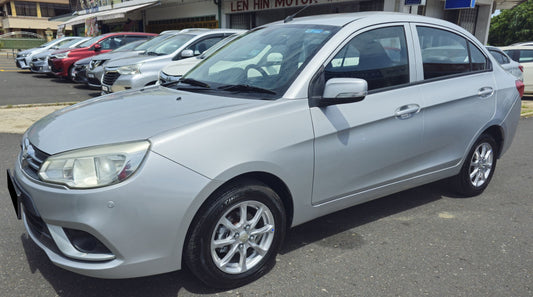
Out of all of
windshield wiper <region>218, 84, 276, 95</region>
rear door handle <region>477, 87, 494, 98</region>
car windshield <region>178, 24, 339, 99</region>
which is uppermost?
car windshield <region>178, 24, 339, 99</region>

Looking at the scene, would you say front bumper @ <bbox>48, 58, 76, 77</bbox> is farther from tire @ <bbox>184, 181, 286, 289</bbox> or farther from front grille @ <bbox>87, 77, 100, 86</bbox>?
tire @ <bbox>184, 181, 286, 289</bbox>

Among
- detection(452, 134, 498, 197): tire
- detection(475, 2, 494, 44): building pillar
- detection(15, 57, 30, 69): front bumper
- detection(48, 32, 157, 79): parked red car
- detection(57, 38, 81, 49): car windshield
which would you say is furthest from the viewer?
detection(475, 2, 494, 44): building pillar

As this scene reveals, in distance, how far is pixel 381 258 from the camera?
3156mm

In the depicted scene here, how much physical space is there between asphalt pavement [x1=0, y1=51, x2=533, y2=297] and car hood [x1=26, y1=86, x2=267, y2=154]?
0.90 metres

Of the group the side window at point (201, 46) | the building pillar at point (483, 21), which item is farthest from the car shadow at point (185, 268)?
the building pillar at point (483, 21)

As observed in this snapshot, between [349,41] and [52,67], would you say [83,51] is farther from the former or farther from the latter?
[349,41]

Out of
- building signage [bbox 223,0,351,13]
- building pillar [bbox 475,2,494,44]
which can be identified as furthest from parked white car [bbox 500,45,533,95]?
building signage [bbox 223,0,351,13]

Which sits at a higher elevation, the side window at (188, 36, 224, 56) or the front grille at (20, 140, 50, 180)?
the side window at (188, 36, 224, 56)

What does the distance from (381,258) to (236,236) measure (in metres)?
1.17

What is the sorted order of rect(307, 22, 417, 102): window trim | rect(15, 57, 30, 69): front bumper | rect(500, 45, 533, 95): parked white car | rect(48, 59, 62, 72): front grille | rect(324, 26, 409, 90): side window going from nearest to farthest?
rect(307, 22, 417, 102): window trim < rect(324, 26, 409, 90): side window < rect(500, 45, 533, 95): parked white car < rect(48, 59, 62, 72): front grille < rect(15, 57, 30, 69): front bumper

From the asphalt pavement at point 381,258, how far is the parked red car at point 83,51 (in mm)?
10297

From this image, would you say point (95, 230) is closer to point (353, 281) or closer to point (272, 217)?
point (272, 217)

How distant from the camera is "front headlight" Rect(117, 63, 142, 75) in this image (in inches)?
341

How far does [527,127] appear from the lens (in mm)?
8211
